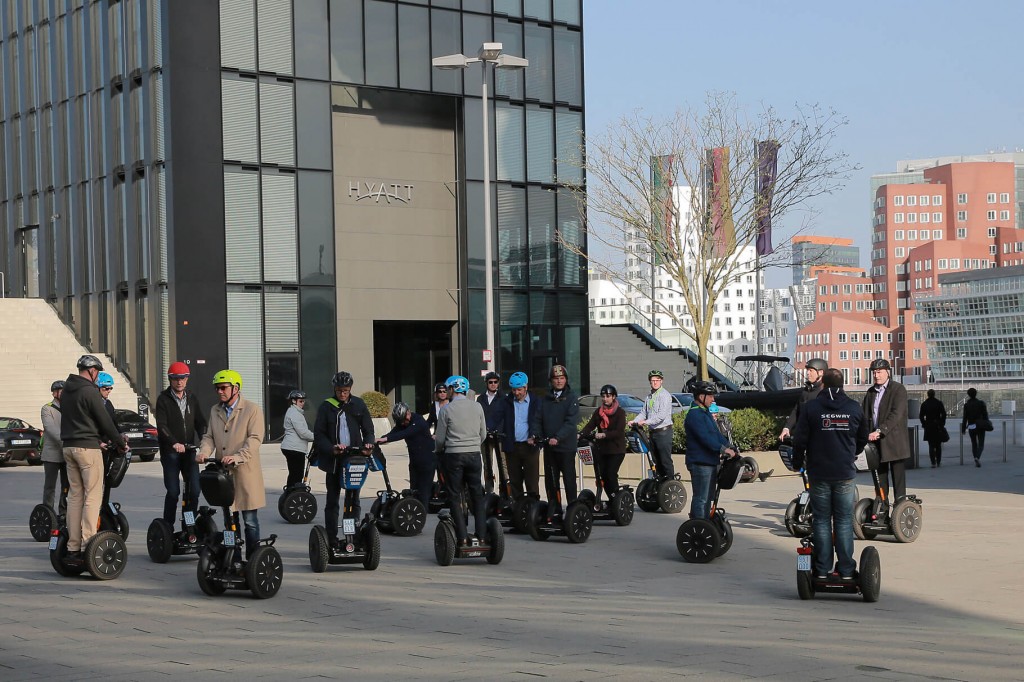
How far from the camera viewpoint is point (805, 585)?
10.8 meters

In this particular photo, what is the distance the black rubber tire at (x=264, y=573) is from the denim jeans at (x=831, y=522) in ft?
14.3

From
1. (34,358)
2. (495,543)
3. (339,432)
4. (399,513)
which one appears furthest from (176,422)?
(34,358)

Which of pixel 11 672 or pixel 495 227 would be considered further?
pixel 495 227

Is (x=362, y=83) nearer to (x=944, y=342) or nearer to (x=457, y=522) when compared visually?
(x=457, y=522)

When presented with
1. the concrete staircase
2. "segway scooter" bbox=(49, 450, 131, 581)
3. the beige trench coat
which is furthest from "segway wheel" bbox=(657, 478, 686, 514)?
the concrete staircase

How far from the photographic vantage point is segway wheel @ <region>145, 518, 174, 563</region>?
13453mm

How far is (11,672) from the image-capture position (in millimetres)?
8195

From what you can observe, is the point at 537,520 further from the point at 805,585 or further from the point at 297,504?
the point at 805,585

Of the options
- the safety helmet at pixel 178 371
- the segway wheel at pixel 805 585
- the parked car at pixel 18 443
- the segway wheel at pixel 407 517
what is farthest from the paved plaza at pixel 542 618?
the parked car at pixel 18 443

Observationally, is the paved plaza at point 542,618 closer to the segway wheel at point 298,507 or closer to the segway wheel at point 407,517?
the segway wheel at point 407,517

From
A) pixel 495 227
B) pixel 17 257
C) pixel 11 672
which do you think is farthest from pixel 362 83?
pixel 11 672

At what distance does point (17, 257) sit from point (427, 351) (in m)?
16.8

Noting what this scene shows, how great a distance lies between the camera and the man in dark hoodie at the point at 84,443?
12125 millimetres

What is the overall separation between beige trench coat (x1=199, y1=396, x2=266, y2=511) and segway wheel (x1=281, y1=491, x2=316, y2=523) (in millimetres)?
6028
